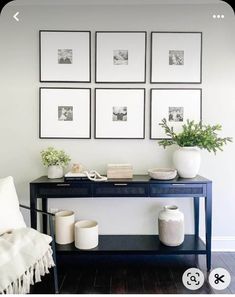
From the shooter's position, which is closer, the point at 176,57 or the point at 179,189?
the point at 179,189

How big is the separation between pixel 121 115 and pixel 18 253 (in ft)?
4.52

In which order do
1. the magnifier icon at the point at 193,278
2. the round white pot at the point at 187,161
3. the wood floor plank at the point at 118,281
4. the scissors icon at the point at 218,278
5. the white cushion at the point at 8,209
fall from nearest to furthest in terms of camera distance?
1. the scissors icon at the point at 218,278
2. the magnifier icon at the point at 193,278
3. the white cushion at the point at 8,209
4. the wood floor plank at the point at 118,281
5. the round white pot at the point at 187,161

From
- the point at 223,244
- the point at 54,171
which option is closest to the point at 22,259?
the point at 54,171

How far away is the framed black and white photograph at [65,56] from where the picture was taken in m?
2.25

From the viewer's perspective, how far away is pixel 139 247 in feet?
6.73

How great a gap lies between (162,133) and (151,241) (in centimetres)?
95

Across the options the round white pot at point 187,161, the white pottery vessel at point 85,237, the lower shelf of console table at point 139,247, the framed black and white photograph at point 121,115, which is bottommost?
the lower shelf of console table at point 139,247

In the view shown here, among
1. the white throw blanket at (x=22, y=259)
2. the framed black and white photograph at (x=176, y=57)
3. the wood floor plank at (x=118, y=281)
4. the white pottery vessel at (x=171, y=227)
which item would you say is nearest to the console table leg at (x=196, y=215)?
the white pottery vessel at (x=171, y=227)

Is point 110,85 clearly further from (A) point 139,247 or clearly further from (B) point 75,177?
(A) point 139,247

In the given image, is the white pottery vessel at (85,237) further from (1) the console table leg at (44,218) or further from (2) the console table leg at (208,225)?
(2) the console table leg at (208,225)

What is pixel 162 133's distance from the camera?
2303 mm

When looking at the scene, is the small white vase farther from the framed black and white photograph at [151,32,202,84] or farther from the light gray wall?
the framed black and white photograph at [151,32,202,84]

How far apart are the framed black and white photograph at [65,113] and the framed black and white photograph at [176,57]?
67cm

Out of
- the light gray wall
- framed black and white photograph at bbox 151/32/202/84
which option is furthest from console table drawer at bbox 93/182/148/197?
framed black and white photograph at bbox 151/32/202/84
